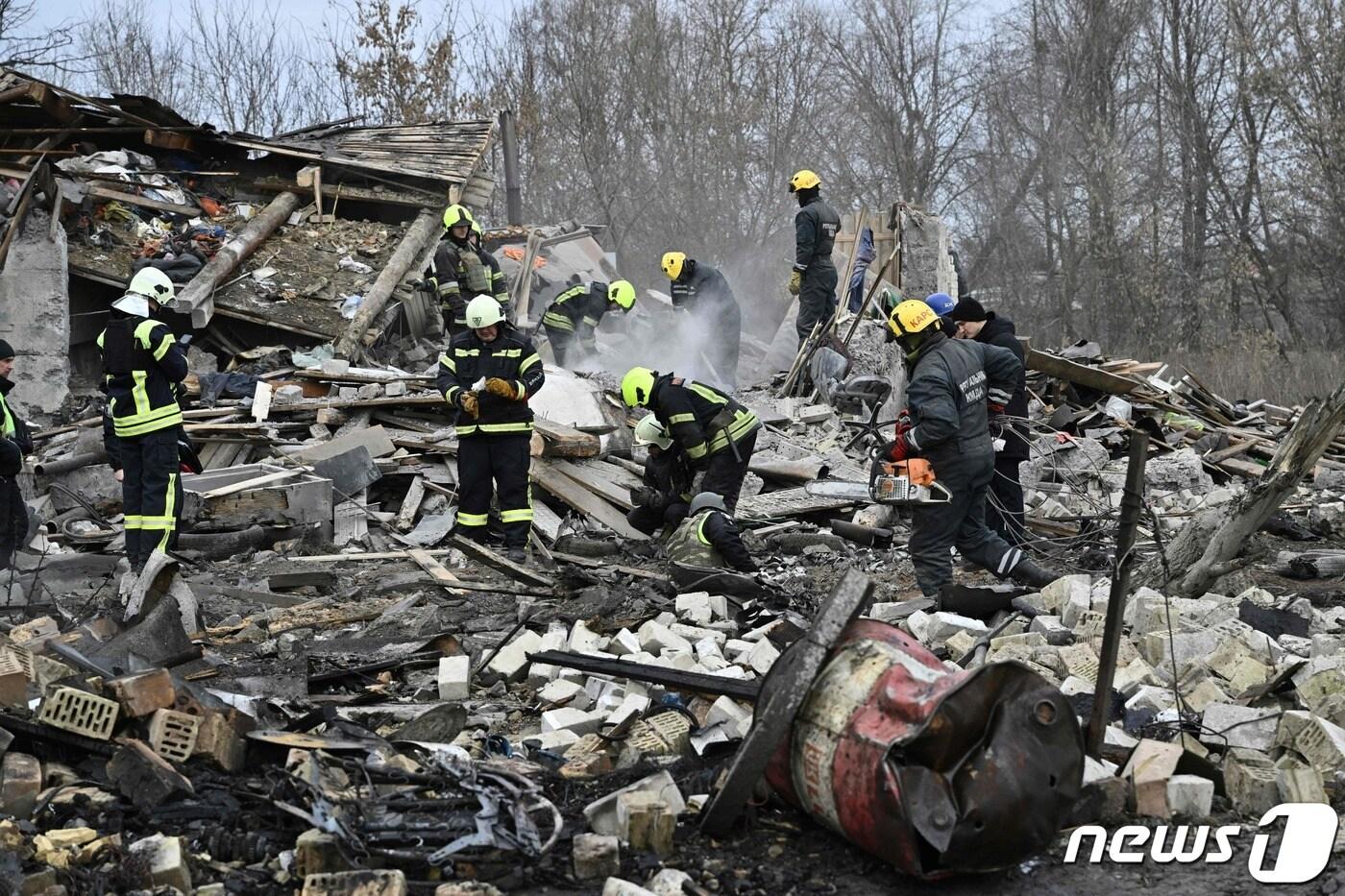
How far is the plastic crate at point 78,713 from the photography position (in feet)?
14.4

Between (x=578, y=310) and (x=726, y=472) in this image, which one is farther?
(x=578, y=310)

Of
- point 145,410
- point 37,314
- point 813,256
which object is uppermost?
point 813,256

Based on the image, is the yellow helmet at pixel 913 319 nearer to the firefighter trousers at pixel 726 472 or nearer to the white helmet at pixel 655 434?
the firefighter trousers at pixel 726 472

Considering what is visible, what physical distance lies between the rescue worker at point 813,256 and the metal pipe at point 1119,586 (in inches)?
352

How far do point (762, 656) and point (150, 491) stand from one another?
4.43m

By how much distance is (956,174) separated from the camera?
2744 centimetres

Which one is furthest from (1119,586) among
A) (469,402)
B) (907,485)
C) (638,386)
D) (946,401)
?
(469,402)

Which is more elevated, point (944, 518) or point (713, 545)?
point (944, 518)

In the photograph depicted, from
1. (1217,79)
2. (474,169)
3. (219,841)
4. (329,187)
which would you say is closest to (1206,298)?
(1217,79)

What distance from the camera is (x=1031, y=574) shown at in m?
7.51

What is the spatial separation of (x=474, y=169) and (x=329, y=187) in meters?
1.71

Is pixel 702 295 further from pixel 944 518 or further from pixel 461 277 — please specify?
pixel 944 518

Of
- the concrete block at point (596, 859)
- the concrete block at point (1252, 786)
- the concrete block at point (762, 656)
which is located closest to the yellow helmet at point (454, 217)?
the concrete block at point (762, 656)

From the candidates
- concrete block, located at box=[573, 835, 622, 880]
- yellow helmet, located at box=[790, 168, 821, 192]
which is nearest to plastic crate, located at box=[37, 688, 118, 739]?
concrete block, located at box=[573, 835, 622, 880]
